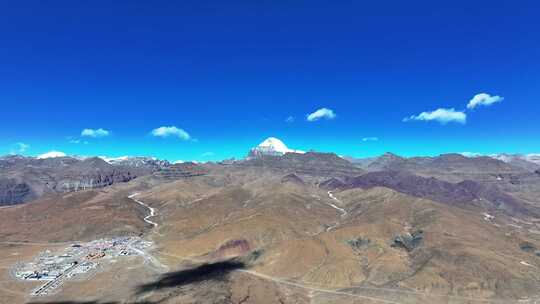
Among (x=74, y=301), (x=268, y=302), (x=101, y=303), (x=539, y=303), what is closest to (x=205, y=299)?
(x=268, y=302)

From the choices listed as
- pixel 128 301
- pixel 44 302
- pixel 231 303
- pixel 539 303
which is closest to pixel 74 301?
pixel 44 302

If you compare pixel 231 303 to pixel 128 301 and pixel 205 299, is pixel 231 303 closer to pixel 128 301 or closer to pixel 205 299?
pixel 205 299

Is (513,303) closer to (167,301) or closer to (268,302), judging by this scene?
(268,302)

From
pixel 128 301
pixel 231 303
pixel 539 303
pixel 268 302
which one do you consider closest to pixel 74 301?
pixel 128 301

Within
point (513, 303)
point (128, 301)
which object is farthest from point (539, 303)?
point (128, 301)

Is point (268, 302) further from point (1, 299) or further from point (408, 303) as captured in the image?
point (1, 299)

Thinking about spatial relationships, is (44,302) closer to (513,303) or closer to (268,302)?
(268,302)
